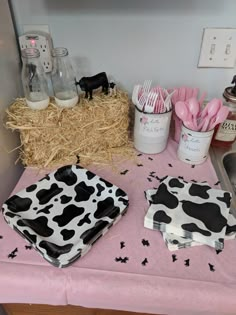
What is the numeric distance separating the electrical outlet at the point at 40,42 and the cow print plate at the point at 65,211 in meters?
0.36

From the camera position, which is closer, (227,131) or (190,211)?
(190,211)

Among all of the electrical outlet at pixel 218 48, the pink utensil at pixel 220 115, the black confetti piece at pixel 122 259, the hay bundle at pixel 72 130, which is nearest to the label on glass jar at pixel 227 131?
the pink utensil at pixel 220 115

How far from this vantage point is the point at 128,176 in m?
0.78

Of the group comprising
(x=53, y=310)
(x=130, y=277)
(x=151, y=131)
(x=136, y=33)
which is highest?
(x=136, y=33)

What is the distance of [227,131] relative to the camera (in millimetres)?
846

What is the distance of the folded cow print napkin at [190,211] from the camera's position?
1.95ft

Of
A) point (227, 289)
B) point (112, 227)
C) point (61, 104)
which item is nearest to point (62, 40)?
point (61, 104)

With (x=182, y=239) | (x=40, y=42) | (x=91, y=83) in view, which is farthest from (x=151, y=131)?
(x=40, y=42)

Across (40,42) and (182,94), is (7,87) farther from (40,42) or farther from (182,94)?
(182,94)

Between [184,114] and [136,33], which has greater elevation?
[136,33]

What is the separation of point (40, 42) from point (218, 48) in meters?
0.56

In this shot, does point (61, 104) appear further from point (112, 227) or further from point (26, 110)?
point (112, 227)

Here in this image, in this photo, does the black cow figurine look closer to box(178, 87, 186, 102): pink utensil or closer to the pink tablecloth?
box(178, 87, 186, 102): pink utensil

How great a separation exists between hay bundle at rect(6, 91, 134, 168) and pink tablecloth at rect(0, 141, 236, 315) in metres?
0.26
